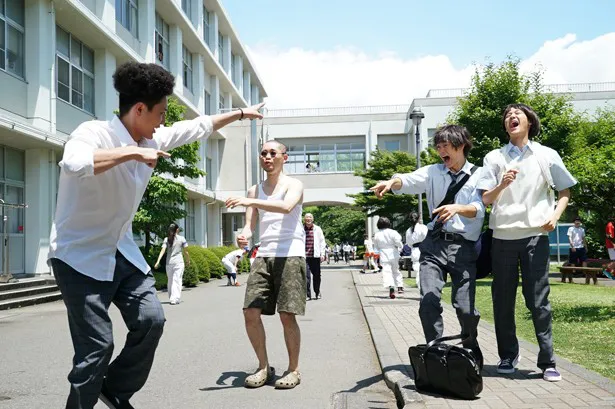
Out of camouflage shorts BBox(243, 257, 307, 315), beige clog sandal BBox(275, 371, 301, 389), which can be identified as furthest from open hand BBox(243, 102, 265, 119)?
beige clog sandal BBox(275, 371, 301, 389)

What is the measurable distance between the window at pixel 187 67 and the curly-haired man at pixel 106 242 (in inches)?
1337

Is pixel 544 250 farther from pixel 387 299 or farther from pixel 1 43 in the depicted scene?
pixel 1 43

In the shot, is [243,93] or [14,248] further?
[243,93]

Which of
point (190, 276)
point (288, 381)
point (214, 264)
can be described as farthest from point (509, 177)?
point (214, 264)

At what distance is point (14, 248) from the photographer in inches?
738

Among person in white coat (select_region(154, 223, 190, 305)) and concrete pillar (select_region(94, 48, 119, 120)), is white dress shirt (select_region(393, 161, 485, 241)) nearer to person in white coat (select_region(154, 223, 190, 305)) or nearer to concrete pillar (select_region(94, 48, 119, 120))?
person in white coat (select_region(154, 223, 190, 305))

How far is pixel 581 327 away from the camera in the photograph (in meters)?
8.35

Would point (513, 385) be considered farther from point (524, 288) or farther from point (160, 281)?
point (160, 281)

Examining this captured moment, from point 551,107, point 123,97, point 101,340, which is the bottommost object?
point 101,340

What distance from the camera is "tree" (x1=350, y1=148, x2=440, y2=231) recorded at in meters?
37.8

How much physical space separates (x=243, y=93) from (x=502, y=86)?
3337cm

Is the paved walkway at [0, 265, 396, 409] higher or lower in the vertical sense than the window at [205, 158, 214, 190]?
lower

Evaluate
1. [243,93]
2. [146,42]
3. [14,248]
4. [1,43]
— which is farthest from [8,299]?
[243,93]

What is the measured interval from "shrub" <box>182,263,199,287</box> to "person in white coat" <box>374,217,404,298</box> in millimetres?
8367
